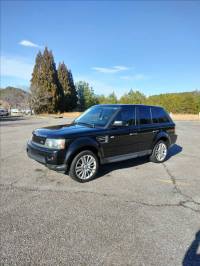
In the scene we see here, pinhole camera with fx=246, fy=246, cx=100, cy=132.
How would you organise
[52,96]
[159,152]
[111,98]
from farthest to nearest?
1. [111,98]
2. [52,96]
3. [159,152]

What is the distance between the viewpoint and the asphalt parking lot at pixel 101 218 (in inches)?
121

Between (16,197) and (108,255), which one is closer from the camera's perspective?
(108,255)

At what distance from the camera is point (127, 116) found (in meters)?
6.78

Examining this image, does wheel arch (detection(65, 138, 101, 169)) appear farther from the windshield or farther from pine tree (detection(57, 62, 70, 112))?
pine tree (detection(57, 62, 70, 112))

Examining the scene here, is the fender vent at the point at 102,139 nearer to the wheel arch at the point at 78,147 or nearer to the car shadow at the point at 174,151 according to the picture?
the wheel arch at the point at 78,147

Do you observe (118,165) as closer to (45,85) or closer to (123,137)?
(123,137)

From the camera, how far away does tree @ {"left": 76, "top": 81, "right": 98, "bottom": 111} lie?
7256 cm

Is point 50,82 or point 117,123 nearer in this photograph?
point 117,123

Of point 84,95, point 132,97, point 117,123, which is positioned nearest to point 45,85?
point 84,95

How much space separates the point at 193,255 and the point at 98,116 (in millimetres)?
4361

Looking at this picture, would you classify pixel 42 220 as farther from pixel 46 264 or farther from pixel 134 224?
pixel 134 224

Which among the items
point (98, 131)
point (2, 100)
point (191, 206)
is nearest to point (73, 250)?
point (191, 206)

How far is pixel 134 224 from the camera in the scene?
12.6ft

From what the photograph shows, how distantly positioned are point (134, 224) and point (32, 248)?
155cm
